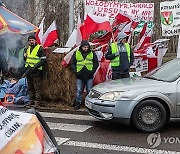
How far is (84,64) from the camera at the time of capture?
939 centimetres

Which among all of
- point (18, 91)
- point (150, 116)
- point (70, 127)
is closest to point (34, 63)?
point (18, 91)

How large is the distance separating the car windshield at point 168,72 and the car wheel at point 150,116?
0.64 m

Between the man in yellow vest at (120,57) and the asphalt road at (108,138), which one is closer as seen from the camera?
the asphalt road at (108,138)

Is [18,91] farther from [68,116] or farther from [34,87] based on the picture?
[68,116]

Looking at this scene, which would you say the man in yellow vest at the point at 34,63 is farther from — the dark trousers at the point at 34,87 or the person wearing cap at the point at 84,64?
the person wearing cap at the point at 84,64

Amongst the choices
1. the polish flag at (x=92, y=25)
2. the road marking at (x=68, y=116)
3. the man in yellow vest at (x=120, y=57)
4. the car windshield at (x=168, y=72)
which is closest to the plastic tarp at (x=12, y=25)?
the polish flag at (x=92, y=25)

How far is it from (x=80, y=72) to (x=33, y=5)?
780 inches

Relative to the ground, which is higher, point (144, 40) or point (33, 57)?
point (144, 40)

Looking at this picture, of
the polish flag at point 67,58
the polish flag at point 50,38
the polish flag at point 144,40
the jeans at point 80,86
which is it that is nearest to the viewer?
the jeans at point 80,86

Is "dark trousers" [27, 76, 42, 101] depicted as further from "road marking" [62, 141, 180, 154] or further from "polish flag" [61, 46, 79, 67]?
"road marking" [62, 141, 180, 154]

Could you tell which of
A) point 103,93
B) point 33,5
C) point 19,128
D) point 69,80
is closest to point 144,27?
point 69,80

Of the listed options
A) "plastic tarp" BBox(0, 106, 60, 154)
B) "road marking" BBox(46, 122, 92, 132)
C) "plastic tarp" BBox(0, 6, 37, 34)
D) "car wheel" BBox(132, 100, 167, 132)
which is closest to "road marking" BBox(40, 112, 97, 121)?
"road marking" BBox(46, 122, 92, 132)

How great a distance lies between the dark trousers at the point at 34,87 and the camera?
10.1m

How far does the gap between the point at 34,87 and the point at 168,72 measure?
3.90m
